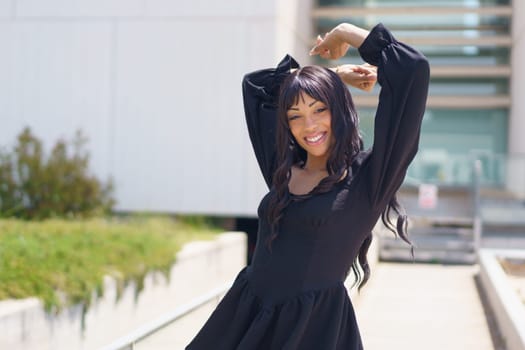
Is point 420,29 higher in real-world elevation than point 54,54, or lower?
higher

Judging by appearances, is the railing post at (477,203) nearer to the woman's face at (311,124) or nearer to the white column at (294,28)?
the white column at (294,28)

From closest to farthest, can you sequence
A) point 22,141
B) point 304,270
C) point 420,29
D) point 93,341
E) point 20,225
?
point 304,270 < point 93,341 < point 20,225 < point 22,141 < point 420,29

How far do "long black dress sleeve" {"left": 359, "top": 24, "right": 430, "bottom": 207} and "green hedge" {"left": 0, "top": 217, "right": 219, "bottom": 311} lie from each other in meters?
5.26

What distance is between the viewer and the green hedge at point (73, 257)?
281 inches

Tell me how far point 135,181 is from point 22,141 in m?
2.18

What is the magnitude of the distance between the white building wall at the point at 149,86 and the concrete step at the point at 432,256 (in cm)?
298

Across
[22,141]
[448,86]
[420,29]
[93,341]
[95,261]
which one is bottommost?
[93,341]

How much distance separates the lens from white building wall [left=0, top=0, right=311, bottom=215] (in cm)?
1488

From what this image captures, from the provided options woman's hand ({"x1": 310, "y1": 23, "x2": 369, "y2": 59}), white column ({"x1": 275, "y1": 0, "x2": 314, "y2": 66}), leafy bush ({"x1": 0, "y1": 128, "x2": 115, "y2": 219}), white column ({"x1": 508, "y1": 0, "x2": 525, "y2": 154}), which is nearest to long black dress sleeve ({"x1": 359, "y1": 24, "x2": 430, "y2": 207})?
woman's hand ({"x1": 310, "y1": 23, "x2": 369, "y2": 59})

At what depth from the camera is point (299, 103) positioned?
7.63 feet

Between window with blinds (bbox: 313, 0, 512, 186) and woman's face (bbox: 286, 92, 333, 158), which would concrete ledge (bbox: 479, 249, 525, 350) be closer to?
woman's face (bbox: 286, 92, 333, 158)

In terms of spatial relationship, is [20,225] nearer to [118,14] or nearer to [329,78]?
[118,14]

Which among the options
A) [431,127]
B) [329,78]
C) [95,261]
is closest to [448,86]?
[431,127]

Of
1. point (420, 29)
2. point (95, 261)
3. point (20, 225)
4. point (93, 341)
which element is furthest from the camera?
point (420, 29)
